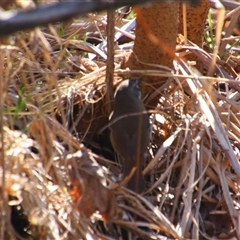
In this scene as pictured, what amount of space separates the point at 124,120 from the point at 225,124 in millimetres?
575

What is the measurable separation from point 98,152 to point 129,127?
26cm

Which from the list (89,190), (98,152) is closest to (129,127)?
(98,152)

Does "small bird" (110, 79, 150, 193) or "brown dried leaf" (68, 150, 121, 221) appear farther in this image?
"small bird" (110, 79, 150, 193)

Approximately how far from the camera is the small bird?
3281 millimetres

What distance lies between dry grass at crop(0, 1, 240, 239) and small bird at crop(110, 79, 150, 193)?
0.10 meters

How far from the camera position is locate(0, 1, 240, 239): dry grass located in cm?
263

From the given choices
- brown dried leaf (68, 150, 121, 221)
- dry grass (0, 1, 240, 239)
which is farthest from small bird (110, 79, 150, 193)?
brown dried leaf (68, 150, 121, 221)

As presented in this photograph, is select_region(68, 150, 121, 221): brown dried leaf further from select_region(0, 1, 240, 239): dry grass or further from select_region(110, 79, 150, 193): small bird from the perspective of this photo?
select_region(110, 79, 150, 193): small bird

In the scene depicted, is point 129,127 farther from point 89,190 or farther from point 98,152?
point 89,190

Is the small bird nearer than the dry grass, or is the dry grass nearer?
the dry grass

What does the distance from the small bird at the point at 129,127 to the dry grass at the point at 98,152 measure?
0.10 m

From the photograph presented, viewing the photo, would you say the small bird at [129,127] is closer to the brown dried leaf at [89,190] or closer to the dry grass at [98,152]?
the dry grass at [98,152]

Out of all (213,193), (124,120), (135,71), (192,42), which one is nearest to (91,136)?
(124,120)

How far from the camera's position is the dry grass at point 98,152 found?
263 centimetres
